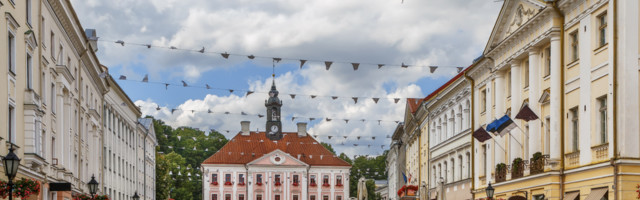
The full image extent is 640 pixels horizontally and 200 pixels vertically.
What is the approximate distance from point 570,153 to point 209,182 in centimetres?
9724

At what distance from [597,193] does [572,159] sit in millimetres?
2566

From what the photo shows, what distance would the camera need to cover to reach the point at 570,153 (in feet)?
89.7

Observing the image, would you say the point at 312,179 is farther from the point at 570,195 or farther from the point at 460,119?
the point at 570,195

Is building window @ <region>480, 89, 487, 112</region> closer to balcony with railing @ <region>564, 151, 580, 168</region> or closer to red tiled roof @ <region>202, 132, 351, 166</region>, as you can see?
balcony with railing @ <region>564, 151, 580, 168</region>

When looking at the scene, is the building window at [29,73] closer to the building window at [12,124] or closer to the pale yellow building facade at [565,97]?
the building window at [12,124]

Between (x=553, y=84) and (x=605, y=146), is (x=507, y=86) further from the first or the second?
(x=605, y=146)

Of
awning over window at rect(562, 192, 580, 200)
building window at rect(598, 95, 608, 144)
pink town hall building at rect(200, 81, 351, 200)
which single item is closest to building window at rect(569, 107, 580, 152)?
awning over window at rect(562, 192, 580, 200)

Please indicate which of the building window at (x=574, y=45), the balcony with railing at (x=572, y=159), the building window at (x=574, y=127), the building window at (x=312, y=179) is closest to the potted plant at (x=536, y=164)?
the balcony with railing at (x=572, y=159)

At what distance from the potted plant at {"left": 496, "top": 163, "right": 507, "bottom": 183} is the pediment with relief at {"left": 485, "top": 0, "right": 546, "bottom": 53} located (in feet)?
15.1

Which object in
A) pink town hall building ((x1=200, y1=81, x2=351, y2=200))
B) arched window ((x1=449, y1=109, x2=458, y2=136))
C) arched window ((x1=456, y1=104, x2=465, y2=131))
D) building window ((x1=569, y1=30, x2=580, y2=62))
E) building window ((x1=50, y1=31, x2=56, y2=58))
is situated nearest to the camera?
building window ((x1=569, y1=30, x2=580, y2=62))

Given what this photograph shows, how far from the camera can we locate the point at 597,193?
81.4 feet

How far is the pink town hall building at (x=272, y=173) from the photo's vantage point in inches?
4813

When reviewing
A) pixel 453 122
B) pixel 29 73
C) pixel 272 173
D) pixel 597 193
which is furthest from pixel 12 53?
pixel 272 173

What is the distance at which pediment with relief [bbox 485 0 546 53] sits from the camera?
30409 mm
